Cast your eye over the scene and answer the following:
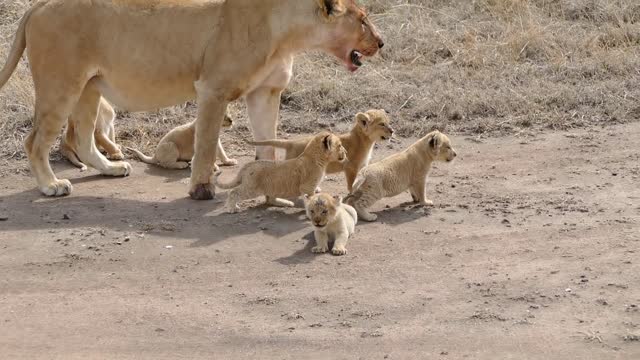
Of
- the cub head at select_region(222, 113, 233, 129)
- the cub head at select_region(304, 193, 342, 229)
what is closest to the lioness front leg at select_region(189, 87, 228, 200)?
the cub head at select_region(222, 113, 233, 129)

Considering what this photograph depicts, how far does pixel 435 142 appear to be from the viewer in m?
8.97

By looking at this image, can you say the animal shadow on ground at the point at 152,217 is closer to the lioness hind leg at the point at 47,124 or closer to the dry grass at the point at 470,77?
the lioness hind leg at the point at 47,124

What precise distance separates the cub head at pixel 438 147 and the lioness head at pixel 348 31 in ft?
2.77

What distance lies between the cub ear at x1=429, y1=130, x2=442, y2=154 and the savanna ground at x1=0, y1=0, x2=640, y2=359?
39 cm

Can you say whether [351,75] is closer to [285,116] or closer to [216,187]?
[285,116]

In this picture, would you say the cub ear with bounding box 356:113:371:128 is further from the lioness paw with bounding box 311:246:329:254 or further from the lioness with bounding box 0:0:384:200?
the lioness paw with bounding box 311:246:329:254

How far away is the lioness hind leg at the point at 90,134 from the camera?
9461 millimetres

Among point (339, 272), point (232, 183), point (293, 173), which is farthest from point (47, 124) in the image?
point (339, 272)

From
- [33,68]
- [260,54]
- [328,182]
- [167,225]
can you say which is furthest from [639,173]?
[33,68]

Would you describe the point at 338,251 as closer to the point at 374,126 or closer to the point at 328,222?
the point at 328,222

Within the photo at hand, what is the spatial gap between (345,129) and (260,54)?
204 centimetres

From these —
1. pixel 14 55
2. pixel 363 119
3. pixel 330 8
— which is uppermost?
pixel 330 8

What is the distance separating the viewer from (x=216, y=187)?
30.6ft

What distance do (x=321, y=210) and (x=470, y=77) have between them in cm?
421
